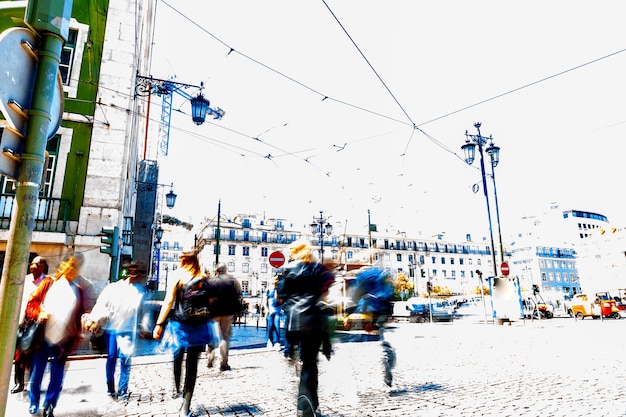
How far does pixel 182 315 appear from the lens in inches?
162

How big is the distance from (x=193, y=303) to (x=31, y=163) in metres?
2.39

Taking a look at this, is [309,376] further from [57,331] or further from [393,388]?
[57,331]

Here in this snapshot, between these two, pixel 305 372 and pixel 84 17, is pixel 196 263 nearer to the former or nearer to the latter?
pixel 305 372

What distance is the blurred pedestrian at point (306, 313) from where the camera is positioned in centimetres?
361

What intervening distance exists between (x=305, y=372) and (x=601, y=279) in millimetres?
62552

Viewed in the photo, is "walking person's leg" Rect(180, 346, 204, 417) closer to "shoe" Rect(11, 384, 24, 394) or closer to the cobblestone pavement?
the cobblestone pavement

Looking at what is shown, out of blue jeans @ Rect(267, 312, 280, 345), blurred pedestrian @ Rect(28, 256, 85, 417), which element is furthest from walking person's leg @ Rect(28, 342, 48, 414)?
blue jeans @ Rect(267, 312, 280, 345)

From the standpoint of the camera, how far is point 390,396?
4910 mm

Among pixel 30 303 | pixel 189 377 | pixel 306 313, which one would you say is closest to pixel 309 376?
pixel 306 313

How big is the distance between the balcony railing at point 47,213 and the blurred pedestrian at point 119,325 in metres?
6.98

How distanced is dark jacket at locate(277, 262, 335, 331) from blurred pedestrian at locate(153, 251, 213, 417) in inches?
36.6

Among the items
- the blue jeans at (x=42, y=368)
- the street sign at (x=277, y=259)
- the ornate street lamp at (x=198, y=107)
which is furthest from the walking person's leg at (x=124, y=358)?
the street sign at (x=277, y=259)

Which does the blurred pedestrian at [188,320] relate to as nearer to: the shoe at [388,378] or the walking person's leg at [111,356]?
the walking person's leg at [111,356]

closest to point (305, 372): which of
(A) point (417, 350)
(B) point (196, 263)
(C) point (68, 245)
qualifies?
(B) point (196, 263)
